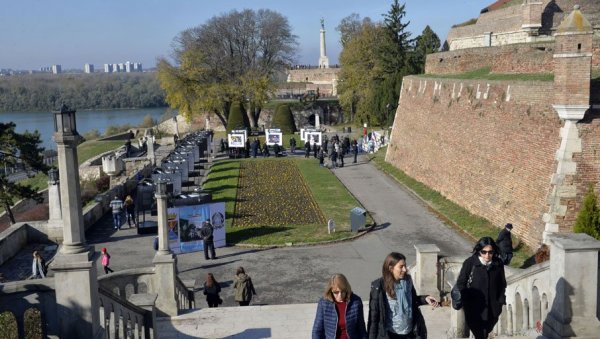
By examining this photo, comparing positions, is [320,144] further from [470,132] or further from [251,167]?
[470,132]

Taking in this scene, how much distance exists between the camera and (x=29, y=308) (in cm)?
617

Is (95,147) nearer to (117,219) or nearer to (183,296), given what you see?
(117,219)

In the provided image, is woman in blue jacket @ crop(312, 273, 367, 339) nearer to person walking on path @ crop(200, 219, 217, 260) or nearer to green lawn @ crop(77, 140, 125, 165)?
person walking on path @ crop(200, 219, 217, 260)

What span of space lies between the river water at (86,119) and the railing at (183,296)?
2085 inches

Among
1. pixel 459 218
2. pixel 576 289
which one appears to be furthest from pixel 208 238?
pixel 576 289

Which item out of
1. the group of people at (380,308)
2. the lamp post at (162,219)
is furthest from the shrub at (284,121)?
the group of people at (380,308)

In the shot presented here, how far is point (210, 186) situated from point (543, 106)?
15113 millimetres

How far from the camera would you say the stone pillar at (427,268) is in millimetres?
10734

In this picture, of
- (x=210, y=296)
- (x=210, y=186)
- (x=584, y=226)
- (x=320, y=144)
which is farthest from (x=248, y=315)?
(x=320, y=144)

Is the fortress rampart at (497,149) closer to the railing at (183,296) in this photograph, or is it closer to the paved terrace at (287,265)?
the paved terrace at (287,265)

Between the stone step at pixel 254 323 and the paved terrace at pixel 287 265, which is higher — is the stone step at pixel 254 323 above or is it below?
above

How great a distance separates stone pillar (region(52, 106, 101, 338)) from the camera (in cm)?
634

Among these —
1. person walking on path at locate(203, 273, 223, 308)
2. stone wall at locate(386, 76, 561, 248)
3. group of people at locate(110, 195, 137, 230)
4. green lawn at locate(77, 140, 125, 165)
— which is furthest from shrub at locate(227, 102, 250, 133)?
person walking on path at locate(203, 273, 223, 308)

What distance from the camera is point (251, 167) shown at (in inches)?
1273
